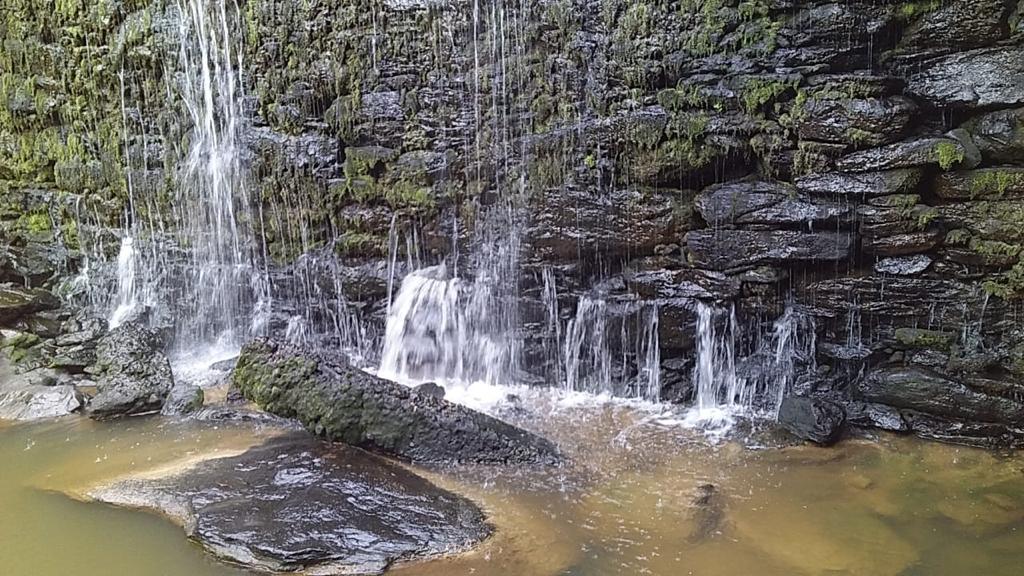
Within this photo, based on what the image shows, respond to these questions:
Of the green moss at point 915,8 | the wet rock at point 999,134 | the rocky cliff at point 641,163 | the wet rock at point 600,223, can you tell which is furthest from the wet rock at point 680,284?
the green moss at point 915,8

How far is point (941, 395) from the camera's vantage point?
6.76 metres

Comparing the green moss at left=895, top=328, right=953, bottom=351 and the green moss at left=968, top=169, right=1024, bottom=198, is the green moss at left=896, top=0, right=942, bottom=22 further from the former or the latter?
the green moss at left=895, top=328, right=953, bottom=351

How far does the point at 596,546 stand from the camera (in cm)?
484

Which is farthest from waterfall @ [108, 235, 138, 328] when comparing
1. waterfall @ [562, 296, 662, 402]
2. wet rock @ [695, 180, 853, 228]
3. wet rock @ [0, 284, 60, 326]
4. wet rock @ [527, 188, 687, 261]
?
wet rock @ [695, 180, 853, 228]

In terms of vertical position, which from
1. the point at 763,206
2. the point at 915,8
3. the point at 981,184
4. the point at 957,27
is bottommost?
Answer: the point at 763,206

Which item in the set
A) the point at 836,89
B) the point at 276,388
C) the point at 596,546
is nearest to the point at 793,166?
the point at 836,89

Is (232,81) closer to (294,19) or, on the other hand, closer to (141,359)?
(294,19)

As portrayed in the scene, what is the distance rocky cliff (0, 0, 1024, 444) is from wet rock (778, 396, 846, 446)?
462 millimetres

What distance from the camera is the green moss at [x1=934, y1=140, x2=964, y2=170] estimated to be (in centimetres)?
658

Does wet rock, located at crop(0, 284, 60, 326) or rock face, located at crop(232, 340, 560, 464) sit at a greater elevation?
wet rock, located at crop(0, 284, 60, 326)

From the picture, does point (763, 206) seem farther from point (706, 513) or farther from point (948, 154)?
point (706, 513)

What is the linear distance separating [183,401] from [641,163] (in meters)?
5.58

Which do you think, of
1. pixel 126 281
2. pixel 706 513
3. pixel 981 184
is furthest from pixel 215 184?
pixel 981 184

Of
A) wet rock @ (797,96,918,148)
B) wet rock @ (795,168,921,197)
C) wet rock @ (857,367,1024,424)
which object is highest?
wet rock @ (797,96,918,148)
